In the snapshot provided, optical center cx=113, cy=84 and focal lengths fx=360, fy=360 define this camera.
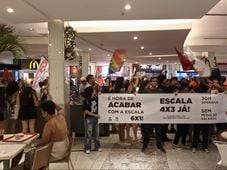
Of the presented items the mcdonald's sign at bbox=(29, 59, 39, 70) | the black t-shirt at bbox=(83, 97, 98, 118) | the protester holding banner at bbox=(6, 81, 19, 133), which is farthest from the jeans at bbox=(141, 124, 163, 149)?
the mcdonald's sign at bbox=(29, 59, 39, 70)

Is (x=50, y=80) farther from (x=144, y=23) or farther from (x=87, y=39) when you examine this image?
(x=87, y=39)

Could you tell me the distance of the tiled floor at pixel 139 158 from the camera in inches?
252

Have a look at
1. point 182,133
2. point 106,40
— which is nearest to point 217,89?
point 182,133

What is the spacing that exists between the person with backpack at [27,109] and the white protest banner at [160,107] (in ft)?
5.22

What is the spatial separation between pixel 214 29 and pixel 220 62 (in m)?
15.0

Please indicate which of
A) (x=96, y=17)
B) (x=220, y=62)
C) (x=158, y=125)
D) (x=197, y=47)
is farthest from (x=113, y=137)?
(x=220, y=62)

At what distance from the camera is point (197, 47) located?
15.9 metres

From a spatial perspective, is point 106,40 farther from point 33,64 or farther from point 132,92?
point 33,64

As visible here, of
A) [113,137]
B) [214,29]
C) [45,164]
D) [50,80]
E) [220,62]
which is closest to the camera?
[45,164]

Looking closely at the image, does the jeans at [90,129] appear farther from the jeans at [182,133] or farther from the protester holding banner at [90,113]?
the jeans at [182,133]

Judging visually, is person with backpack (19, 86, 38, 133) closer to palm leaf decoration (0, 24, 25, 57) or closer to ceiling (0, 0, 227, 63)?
ceiling (0, 0, 227, 63)

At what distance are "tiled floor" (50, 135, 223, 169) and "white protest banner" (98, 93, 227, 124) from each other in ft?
2.13

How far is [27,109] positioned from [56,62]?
4.13 ft

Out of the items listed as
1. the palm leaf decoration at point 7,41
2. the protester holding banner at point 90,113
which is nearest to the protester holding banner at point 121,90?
the protester holding banner at point 90,113
